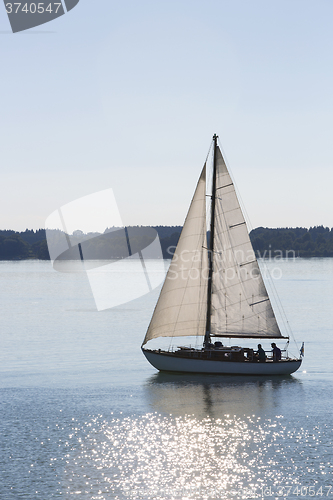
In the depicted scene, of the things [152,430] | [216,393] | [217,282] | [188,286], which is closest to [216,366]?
[216,393]

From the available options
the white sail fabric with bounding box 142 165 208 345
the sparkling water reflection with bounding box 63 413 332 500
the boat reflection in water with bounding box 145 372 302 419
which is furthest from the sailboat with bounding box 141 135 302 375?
the sparkling water reflection with bounding box 63 413 332 500

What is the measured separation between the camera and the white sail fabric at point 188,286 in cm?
4359

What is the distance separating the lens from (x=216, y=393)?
39.2 m

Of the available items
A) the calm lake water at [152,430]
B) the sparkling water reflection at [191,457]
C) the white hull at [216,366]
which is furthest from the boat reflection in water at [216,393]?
the sparkling water reflection at [191,457]

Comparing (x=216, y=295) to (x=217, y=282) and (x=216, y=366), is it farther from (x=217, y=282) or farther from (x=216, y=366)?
(x=216, y=366)

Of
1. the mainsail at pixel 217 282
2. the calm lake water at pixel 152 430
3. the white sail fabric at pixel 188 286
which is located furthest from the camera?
the mainsail at pixel 217 282

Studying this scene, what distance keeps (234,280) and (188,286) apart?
3.53 metres

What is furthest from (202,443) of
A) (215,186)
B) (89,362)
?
(89,362)

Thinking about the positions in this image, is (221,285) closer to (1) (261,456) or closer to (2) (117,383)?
(2) (117,383)

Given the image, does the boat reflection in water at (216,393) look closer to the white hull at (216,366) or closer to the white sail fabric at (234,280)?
the white hull at (216,366)

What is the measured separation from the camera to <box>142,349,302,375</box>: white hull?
42.8m

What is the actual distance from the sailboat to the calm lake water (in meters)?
1.46

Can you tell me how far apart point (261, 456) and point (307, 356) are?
27959 millimetres

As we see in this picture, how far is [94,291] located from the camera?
143000 mm
